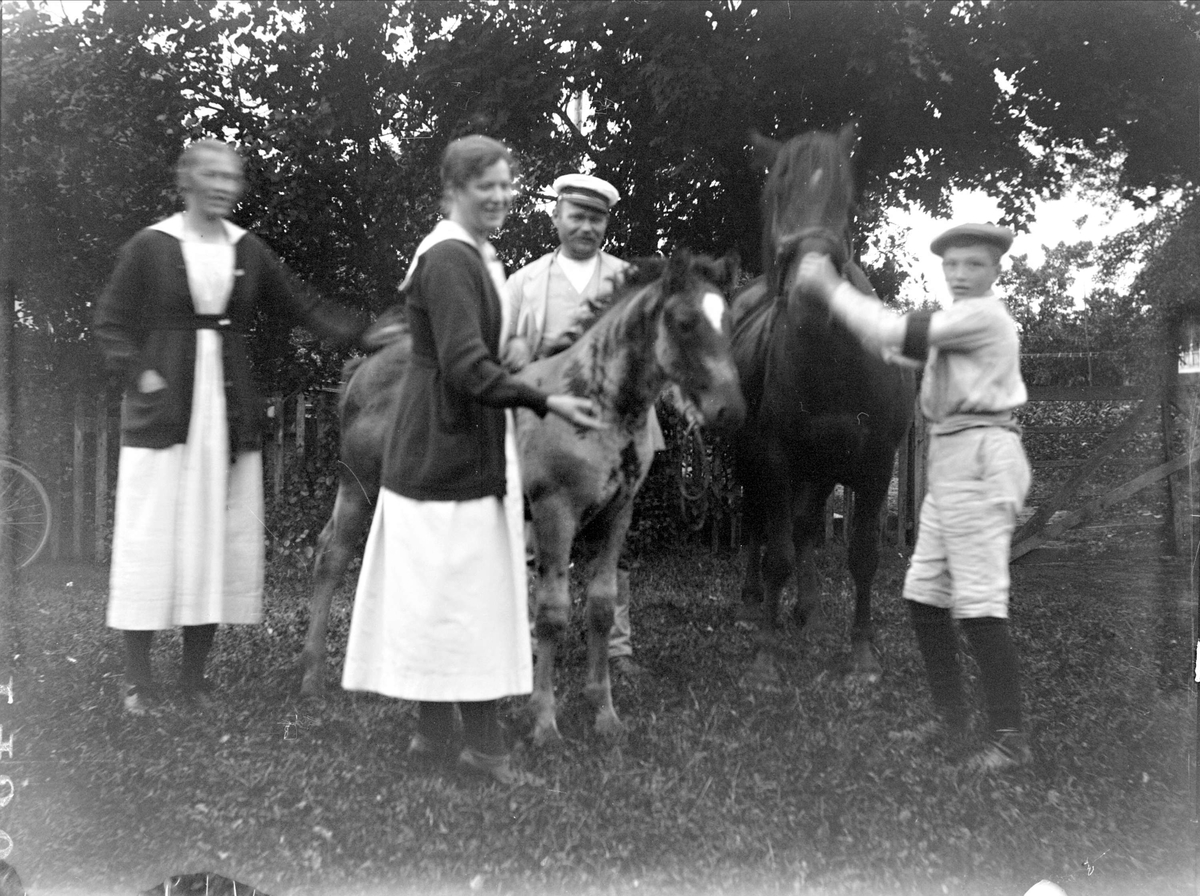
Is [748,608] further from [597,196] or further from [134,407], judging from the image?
[134,407]

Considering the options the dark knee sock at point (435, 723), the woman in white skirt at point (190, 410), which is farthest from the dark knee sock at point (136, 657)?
the dark knee sock at point (435, 723)

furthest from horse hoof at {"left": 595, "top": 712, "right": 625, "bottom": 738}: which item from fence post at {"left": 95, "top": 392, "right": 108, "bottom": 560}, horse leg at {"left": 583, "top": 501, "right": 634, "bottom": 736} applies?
fence post at {"left": 95, "top": 392, "right": 108, "bottom": 560}

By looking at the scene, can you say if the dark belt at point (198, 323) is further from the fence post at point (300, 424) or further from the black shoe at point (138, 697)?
the black shoe at point (138, 697)

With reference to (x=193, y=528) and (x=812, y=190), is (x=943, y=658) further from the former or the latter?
(x=193, y=528)

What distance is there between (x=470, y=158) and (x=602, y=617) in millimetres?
1789

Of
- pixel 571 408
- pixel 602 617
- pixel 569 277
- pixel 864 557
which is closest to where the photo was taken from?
pixel 571 408

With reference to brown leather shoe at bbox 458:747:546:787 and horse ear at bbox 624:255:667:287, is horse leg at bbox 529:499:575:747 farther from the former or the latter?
horse ear at bbox 624:255:667:287

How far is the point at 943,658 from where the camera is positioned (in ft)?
11.2

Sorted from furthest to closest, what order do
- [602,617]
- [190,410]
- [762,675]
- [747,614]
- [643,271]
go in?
1. [747,614]
2. [762,675]
3. [602,617]
4. [643,271]
5. [190,410]

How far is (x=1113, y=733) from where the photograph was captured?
3.26 metres

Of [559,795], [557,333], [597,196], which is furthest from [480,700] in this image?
[597,196]

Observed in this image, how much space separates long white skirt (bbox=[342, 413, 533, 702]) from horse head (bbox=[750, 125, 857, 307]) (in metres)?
1.50

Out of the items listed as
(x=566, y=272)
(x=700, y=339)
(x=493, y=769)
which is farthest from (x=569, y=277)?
(x=493, y=769)

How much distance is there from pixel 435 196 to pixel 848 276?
5.30 ft
